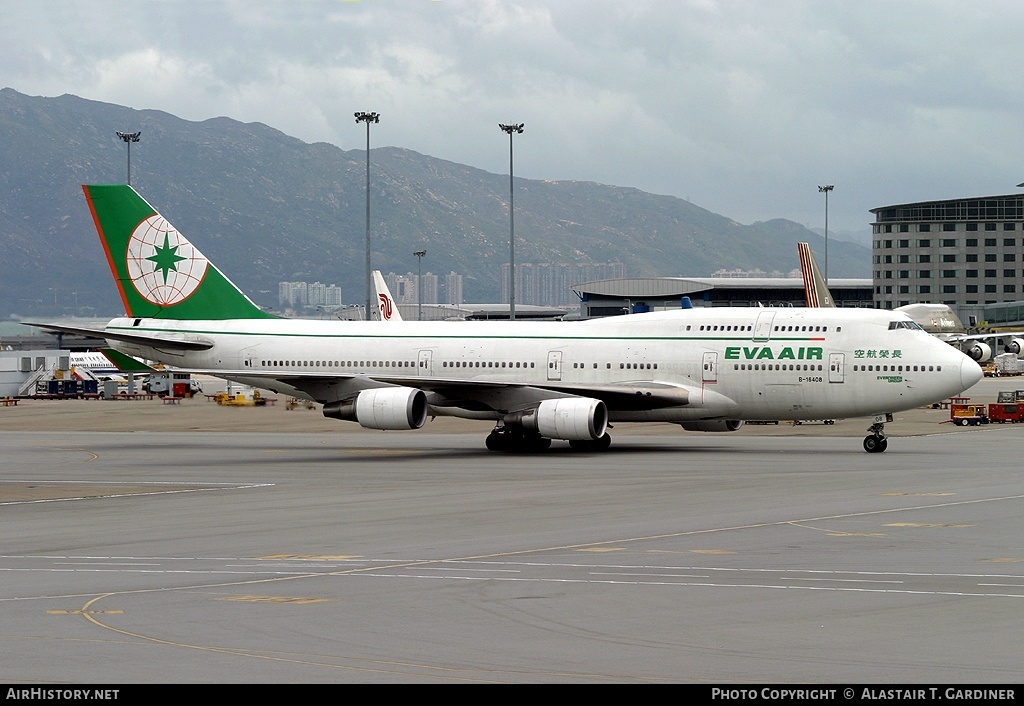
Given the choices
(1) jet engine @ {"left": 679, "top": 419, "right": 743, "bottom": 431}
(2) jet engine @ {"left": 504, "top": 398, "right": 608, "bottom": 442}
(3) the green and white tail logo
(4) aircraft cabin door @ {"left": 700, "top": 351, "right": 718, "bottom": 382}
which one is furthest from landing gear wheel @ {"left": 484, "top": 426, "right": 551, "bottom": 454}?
(3) the green and white tail logo

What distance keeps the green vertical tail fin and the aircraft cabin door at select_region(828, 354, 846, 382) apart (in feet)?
70.3

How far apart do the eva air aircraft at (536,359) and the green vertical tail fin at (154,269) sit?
5 cm

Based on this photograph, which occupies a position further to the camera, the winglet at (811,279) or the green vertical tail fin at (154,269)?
the winglet at (811,279)

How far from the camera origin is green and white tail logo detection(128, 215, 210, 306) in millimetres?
52500

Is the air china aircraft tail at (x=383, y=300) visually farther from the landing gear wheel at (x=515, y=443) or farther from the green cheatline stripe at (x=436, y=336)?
the landing gear wheel at (x=515, y=443)

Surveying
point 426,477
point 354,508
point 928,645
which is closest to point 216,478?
point 426,477

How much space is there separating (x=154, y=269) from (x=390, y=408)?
13.9m

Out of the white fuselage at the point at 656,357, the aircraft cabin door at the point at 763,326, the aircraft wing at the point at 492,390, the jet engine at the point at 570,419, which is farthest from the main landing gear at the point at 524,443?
the aircraft cabin door at the point at 763,326

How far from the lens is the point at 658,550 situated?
21750 mm

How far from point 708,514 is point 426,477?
11.7 metres

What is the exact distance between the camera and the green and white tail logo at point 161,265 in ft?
172

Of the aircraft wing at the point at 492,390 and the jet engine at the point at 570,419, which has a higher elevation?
the aircraft wing at the point at 492,390

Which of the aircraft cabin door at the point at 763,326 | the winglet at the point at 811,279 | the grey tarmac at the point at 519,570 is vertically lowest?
the grey tarmac at the point at 519,570
